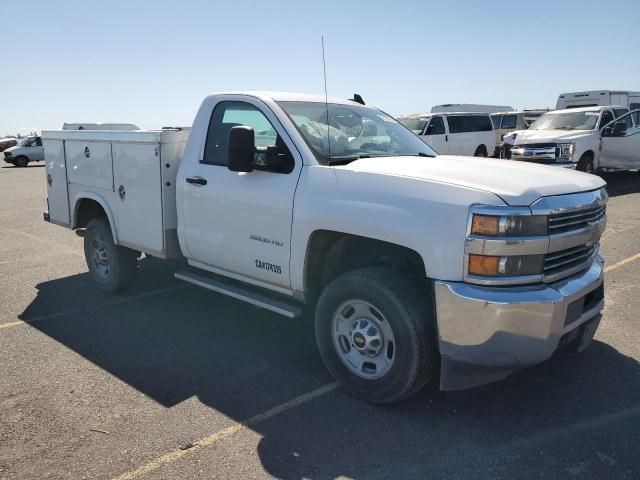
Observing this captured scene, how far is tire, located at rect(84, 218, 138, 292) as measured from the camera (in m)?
5.96

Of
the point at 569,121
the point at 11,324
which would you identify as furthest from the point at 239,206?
the point at 569,121

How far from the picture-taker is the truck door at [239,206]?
13.4 feet

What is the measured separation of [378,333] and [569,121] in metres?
13.3

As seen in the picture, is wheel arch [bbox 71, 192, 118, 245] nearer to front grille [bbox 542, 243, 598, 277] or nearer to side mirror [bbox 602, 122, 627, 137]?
front grille [bbox 542, 243, 598, 277]

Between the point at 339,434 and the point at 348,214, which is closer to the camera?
the point at 339,434

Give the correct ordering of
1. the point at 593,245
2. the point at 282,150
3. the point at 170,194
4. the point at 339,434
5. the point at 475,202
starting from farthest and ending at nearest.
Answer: the point at 170,194 < the point at 282,150 < the point at 593,245 < the point at 339,434 < the point at 475,202

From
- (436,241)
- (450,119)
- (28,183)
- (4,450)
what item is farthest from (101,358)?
(28,183)

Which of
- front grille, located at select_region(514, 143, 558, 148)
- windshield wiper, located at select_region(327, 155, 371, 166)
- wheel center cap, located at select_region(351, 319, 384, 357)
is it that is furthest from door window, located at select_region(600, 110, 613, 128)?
wheel center cap, located at select_region(351, 319, 384, 357)

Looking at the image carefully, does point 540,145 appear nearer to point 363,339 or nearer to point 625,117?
point 625,117

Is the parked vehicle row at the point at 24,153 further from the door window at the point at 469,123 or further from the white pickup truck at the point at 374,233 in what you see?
the white pickup truck at the point at 374,233

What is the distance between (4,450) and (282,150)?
2.59 m

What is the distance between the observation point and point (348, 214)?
3607 mm

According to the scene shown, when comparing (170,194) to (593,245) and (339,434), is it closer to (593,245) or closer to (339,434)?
(339,434)

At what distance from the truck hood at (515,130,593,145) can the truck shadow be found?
32.7ft
